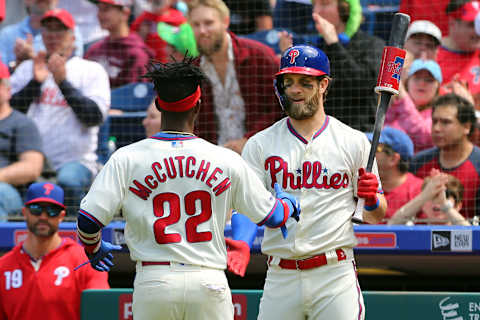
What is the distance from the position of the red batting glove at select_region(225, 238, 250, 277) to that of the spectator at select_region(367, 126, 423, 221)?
2.24 metres

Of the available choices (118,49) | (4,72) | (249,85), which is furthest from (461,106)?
(4,72)

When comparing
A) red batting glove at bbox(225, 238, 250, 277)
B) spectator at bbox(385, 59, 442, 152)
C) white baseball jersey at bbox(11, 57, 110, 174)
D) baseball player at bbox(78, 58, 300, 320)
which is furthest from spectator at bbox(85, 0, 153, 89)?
baseball player at bbox(78, 58, 300, 320)

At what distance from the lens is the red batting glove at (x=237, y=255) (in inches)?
132

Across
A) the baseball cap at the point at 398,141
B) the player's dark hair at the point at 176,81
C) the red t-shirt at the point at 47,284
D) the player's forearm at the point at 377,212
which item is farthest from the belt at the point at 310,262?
the baseball cap at the point at 398,141

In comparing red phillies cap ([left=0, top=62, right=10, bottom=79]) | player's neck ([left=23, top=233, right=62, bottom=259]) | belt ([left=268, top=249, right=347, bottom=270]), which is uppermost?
red phillies cap ([left=0, top=62, right=10, bottom=79])

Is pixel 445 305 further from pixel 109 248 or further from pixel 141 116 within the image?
pixel 141 116

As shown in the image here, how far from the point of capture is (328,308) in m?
3.39

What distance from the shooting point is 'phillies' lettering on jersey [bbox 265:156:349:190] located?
3541 millimetres

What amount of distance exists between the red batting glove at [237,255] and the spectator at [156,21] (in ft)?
12.0

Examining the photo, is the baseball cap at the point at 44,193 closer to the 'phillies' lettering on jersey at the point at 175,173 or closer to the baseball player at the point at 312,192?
the baseball player at the point at 312,192

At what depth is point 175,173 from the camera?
2980 mm

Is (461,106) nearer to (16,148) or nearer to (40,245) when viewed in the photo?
(40,245)

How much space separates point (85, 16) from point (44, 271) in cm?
318

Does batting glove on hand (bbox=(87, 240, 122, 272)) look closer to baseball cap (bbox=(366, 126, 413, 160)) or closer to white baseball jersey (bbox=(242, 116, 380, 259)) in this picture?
white baseball jersey (bbox=(242, 116, 380, 259))
